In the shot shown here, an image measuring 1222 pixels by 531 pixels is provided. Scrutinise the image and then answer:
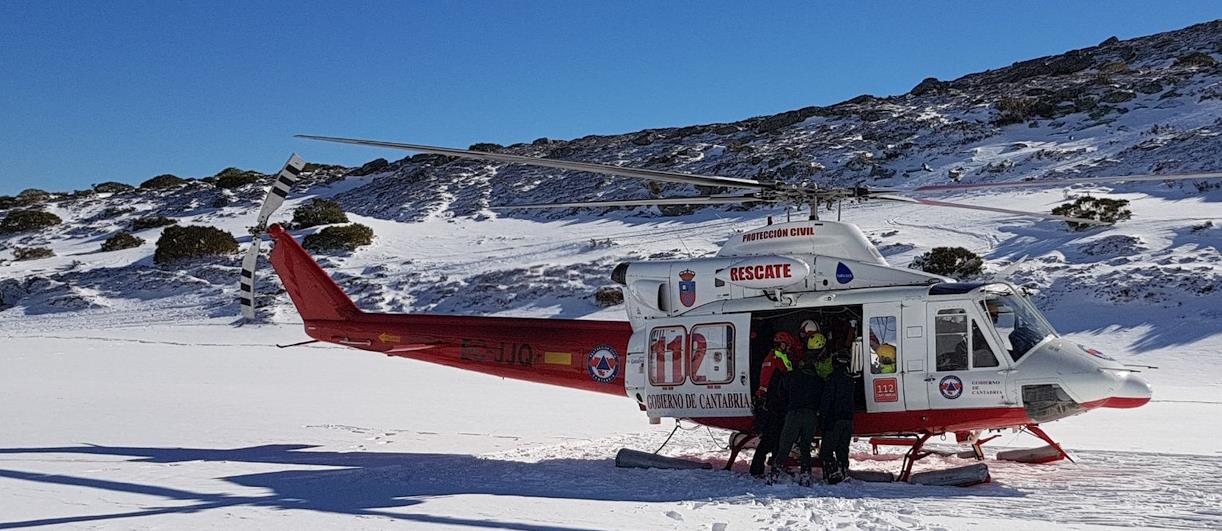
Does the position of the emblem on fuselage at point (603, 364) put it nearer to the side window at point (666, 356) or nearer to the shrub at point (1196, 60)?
the side window at point (666, 356)

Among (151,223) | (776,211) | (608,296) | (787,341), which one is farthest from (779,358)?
(151,223)

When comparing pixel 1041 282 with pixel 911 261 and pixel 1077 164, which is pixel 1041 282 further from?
pixel 1077 164

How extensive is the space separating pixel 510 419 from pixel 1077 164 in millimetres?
24752

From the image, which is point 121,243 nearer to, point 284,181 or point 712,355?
point 284,181

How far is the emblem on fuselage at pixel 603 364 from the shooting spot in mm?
11008

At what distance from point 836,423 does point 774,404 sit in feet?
2.27

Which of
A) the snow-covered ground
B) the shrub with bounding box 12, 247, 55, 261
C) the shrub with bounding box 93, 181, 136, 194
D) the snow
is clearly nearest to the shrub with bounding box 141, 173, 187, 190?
the shrub with bounding box 93, 181, 136, 194

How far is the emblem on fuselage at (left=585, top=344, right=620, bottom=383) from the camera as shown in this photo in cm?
1101

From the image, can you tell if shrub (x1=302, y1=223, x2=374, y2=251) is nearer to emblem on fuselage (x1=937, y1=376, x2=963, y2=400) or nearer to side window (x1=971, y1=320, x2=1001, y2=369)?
emblem on fuselage (x1=937, y1=376, x2=963, y2=400)

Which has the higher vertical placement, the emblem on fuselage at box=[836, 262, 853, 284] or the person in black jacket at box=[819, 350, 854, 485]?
the emblem on fuselage at box=[836, 262, 853, 284]

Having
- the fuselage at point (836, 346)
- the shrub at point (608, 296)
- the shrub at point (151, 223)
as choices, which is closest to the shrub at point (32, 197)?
the shrub at point (151, 223)

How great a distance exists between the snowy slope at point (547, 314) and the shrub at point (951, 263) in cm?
62

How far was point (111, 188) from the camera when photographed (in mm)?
60781

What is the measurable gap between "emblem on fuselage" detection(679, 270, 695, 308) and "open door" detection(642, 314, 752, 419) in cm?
21
